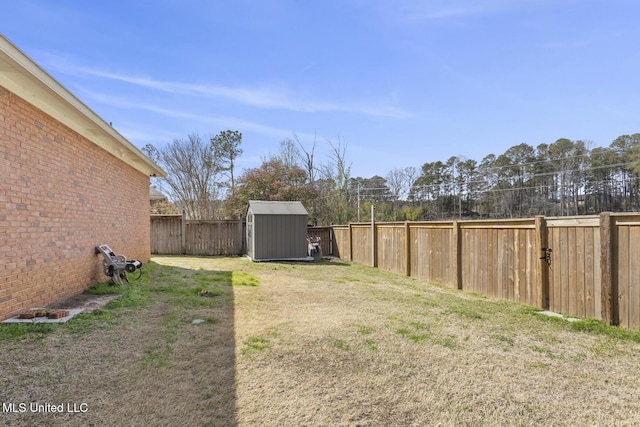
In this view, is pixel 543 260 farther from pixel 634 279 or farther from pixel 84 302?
pixel 84 302

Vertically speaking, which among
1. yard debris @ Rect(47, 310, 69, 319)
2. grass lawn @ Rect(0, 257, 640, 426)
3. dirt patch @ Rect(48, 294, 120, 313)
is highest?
yard debris @ Rect(47, 310, 69, 319)

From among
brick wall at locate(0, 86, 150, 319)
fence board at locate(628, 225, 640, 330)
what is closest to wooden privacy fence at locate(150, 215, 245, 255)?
brick wall at locate(0, 86, 150, 319)

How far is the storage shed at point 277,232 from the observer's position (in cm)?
1167

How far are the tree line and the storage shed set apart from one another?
194 inches

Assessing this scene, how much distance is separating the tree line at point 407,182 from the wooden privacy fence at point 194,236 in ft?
11.2

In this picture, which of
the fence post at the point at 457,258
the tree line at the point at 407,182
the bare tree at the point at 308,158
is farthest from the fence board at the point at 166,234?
the fence post at the point at 457,258

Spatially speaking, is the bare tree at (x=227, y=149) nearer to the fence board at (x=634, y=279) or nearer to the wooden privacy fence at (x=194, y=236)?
the wooden privacy fence at (x=194, y=236)

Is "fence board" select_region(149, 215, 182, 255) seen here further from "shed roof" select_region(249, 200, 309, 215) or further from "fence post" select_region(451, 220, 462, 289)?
"fence post" select_region(451, 220, 462, 289)

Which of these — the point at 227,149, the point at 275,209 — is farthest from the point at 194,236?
the point at 227,149

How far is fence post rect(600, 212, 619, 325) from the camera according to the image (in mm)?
4031

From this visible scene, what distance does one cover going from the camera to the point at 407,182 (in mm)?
25375

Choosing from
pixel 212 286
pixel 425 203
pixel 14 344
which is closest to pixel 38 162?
pixel 14 344

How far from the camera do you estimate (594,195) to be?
82.3 ft

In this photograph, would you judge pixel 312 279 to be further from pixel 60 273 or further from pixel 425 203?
pixel 425 203
